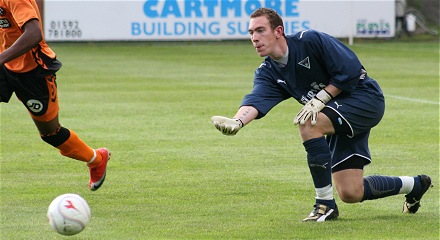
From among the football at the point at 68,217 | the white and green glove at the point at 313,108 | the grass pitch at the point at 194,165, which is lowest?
the grass pitch at the point at 194,165

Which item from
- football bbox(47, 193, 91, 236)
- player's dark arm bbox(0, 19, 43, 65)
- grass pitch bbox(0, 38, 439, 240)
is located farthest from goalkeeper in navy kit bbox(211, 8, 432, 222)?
player's dark arm bbox(0, 19, 43, 65)

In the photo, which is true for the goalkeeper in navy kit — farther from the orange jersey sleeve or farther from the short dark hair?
the orange jersey sleeve

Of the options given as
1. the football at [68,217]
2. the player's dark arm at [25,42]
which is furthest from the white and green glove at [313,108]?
the player's dark arm at [25,42]

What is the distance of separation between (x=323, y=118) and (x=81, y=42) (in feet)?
83.0

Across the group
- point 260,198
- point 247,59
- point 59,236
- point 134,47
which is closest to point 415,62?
point 247,59

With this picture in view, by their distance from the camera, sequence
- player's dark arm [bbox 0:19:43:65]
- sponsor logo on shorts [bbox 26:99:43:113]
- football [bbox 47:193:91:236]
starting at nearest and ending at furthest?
football [bbox 47:193:91:236], player's dark arm [bbox 0:19:43:65], sponsor logo on shorts [bbox 26:99:43:113]

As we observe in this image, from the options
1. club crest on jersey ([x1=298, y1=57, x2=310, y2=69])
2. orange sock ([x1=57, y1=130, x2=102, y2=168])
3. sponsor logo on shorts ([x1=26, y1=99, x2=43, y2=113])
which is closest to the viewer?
club crest on jersey ([x1=298, y1=57, x2=310, y2=69])

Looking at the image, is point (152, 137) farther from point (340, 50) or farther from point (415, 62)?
point (415, 62)

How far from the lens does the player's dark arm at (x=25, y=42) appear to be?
816 centimetres

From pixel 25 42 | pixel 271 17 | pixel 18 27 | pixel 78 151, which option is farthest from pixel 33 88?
pixel 271 17

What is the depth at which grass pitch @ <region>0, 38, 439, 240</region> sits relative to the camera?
7602 millimetres

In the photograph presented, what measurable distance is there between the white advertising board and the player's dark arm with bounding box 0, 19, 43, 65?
75.6 ft

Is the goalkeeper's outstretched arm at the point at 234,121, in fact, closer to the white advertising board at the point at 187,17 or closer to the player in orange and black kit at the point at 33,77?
the player in orange and black kit at the point at 33,77

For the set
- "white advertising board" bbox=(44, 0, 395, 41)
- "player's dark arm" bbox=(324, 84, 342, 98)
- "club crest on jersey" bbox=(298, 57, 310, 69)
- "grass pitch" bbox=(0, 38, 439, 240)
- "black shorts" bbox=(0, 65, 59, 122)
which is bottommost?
"white advertising board" bbox=(44, 0, 395, 41)
